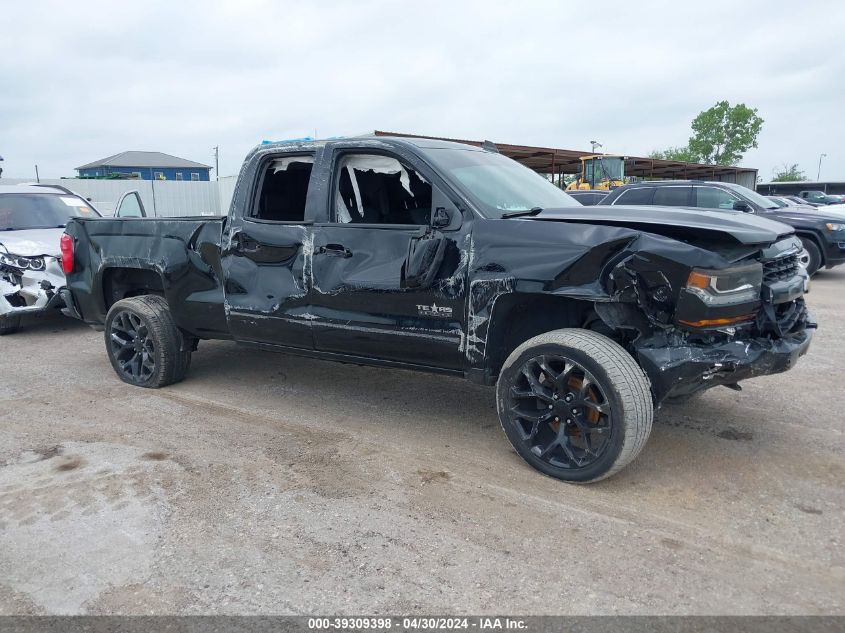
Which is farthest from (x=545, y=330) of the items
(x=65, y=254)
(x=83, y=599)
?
(x=65, y=254)

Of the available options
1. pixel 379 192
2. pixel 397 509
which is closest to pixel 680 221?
pixel 397 509

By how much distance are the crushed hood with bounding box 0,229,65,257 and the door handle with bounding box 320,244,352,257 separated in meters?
4.87

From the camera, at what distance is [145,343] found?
545 cm

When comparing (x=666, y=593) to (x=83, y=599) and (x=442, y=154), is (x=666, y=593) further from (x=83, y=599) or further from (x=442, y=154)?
(x=442, y=154)

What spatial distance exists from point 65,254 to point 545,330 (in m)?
4.36

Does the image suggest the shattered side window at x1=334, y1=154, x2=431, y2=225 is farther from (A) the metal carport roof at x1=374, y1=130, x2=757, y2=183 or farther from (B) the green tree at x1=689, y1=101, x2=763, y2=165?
(B) the green tree at x1=689, y1=101, x2=763, y2=165

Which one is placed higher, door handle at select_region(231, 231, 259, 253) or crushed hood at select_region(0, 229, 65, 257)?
door handle at select_region(231, 231, 259, 253)

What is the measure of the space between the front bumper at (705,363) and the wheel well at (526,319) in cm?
46

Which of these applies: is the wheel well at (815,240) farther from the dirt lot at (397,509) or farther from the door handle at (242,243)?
the door handle at (242,243)

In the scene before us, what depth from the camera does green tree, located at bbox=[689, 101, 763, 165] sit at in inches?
2400

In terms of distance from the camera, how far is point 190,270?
5.07 m

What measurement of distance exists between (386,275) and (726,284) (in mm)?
1897

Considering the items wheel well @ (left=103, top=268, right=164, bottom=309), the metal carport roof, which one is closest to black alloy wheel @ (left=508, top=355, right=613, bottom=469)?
wheel well @ (left=103, top=268, right=164, bottom=309)

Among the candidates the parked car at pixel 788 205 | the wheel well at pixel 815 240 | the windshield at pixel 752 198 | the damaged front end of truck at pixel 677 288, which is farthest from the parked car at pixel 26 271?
the parked car at pixel 788 205
